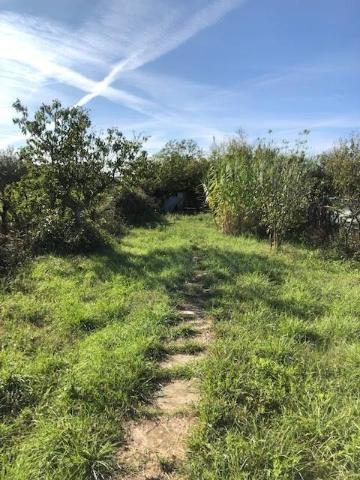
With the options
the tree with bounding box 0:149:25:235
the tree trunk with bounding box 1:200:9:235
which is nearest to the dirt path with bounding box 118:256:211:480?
the tree trunk with bounding box 1:200:9:235

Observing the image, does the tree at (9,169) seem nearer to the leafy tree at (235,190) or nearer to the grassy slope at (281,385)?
the leafy tree at (235,190)

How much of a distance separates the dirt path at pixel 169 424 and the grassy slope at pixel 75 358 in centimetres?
13

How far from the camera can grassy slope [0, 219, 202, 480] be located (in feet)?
9.29

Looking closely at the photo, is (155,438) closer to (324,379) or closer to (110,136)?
(324,379)

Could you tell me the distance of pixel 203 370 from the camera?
3.79 metres

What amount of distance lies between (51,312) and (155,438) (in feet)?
8.36

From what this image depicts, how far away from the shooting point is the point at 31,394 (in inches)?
136

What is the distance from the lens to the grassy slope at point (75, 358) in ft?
9.29

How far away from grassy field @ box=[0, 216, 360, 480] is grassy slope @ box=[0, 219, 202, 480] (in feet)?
0.04

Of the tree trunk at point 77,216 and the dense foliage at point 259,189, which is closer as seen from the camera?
the tree trunk at point 77,216

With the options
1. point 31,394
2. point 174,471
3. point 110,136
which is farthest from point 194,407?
point 110,136

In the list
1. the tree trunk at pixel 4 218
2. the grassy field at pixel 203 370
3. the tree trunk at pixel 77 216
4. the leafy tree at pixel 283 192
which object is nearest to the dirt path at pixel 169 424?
the grassy field at pixel 203 370

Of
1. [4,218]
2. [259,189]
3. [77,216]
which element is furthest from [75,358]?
[259,189]

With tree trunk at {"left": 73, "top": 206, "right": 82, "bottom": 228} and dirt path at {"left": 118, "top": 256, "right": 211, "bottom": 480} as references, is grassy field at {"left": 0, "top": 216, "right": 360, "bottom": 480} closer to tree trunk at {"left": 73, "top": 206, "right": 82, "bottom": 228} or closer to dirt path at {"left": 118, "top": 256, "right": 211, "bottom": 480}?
dirt path at {"left": 118, "top": 256, "right": 211, "bottom": 480}
